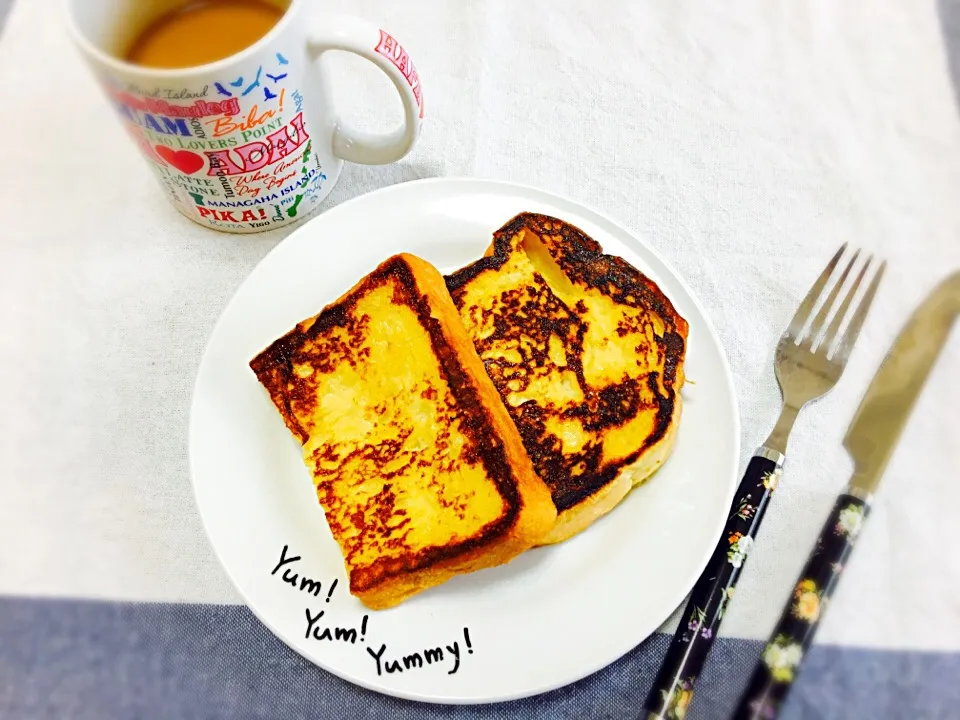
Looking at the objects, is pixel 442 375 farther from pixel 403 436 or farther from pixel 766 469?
pixel 766 469

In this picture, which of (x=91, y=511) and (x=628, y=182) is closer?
(x=91, y=511)

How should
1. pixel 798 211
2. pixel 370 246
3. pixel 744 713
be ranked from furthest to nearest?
pixel 798 211 < pixel 370 246 < pixel 744 713

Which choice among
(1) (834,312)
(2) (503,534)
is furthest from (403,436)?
(1) (834,312)

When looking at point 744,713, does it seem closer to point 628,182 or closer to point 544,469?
point 544,469

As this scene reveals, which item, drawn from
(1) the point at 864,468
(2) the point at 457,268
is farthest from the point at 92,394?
(1) the point at 864,468

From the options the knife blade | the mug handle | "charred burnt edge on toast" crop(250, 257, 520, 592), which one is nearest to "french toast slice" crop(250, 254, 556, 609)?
"charred burnt edge on toast" crop(250, 257, 520, 592)

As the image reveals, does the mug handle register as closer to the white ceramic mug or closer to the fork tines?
the white ceramic mug
